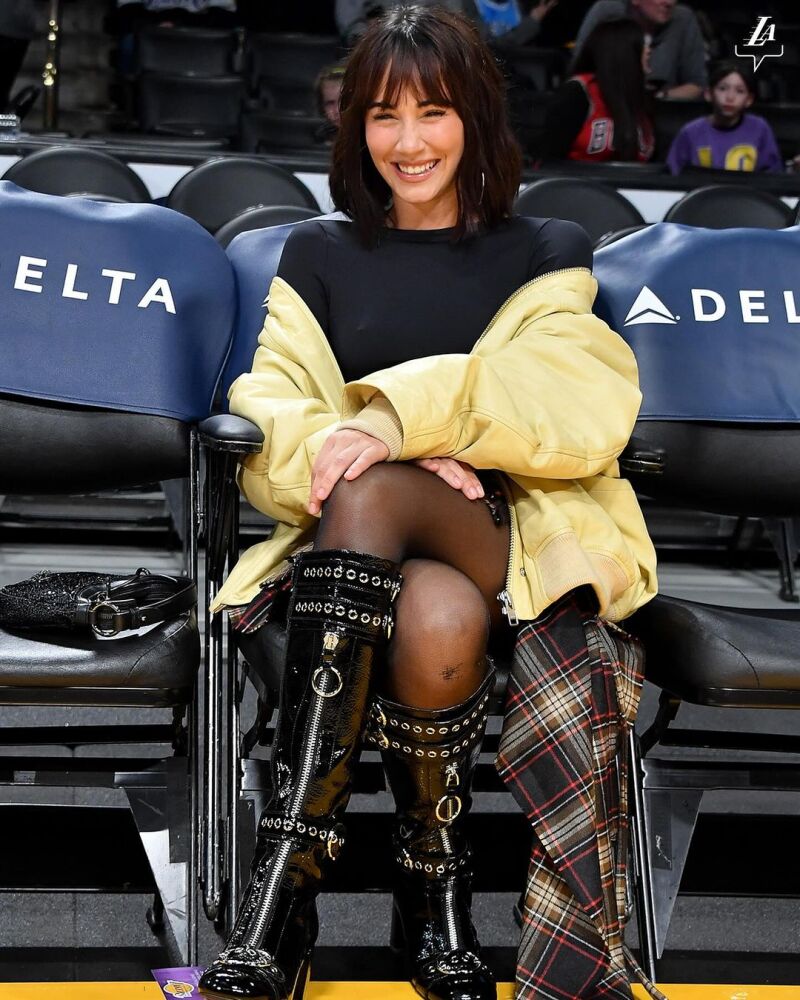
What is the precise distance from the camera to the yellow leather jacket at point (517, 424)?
1798 millimetres

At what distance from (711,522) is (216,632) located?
2828mm

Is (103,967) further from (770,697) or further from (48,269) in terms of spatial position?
(48,269)

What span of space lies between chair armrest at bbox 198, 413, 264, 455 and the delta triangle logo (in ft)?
2.77

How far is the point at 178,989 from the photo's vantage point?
170 cm

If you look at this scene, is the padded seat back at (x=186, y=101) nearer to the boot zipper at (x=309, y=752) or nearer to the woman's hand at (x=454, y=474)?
the woman's hand at (x=454, y=474)

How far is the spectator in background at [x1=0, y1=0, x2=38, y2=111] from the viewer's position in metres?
5.49

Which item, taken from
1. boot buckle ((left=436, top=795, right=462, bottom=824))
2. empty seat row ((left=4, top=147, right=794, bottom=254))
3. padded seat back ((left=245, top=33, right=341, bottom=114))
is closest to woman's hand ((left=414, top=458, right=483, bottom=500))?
boot buckle ((left=436, top=795, right=462, bottom=824))

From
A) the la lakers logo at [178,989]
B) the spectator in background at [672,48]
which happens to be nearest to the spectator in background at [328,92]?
the spectator in background at [672,48]

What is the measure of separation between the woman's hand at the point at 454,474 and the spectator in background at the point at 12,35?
4509 mm

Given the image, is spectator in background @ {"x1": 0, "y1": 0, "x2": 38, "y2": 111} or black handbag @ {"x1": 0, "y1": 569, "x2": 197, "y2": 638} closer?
black handbag @ {"x1": 0, "y1": 569, "x2": 197, "y2": 638}

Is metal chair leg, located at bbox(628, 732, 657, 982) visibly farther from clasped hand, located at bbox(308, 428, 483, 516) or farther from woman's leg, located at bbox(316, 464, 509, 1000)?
clasped hand, located at bbox(308, 428, 483, 516)

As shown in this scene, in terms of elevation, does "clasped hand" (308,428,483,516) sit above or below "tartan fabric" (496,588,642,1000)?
above

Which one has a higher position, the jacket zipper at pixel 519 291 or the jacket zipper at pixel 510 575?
the jacket zipper at pixel 519 291

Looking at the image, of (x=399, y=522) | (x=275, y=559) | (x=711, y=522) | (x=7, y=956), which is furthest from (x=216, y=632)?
(x=711, y=522)
